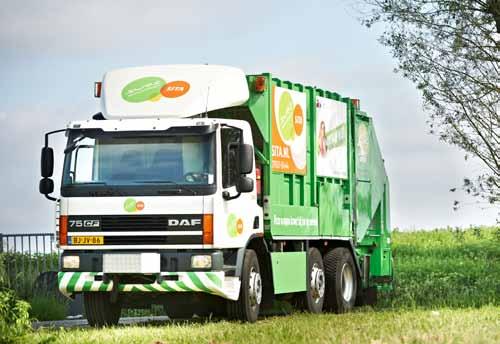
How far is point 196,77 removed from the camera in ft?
60.5

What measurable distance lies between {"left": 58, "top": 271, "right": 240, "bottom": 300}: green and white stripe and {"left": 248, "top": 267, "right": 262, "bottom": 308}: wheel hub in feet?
2.23

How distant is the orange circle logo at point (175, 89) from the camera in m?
18.3

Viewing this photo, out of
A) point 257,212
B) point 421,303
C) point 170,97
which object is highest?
point 170,97

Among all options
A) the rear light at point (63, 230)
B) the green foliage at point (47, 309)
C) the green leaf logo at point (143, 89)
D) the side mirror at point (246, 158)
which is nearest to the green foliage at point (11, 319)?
the rear light at point (63, 230)

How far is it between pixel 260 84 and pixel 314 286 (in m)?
4.10

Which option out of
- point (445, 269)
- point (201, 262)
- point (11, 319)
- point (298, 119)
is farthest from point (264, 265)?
point (445, 269)

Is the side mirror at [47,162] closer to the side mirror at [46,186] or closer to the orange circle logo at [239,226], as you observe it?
the side mirror at [46,186]

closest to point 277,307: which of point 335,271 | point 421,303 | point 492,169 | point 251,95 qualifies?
point 335,271

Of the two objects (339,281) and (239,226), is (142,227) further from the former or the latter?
(339,281)

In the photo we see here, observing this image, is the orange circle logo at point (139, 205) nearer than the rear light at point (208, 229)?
No

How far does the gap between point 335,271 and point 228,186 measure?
482cm

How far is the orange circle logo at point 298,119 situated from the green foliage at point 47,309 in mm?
6434

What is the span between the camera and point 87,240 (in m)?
17.8

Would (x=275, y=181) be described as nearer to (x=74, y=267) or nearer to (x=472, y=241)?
(x=74, y=267)
